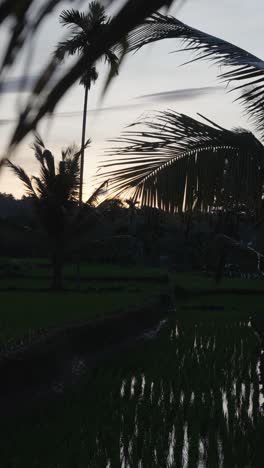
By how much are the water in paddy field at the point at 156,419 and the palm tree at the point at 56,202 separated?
456 inches

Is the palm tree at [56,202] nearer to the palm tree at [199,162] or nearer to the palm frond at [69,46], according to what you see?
the palm tree at [199,162]

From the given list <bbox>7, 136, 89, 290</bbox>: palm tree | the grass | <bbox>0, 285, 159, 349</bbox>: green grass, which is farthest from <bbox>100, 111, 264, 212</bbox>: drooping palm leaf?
<bbox>7, 136, 89, 290</bbox>: palm tree

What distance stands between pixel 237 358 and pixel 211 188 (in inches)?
191

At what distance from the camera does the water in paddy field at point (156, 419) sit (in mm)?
4168

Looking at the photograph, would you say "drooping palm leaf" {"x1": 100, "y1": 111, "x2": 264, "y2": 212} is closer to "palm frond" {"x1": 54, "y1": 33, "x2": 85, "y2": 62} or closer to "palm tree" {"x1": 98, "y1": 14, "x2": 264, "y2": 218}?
"palm tree" {"x1": 98, "y1": 14, "x2": 264, "y2": 218}

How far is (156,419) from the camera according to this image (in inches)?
206

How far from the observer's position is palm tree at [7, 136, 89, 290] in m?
20.0

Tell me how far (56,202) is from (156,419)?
1544 centimetres

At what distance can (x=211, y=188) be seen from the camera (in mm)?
4383

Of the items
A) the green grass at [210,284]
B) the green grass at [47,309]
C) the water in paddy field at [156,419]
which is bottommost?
Answer: the water in paddy field at [156,419]

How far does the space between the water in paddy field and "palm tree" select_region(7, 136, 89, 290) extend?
1159cm

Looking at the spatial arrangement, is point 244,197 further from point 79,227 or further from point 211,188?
point 79,227

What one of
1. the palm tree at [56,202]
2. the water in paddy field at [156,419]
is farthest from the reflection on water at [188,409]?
the palm tree at [56,202]

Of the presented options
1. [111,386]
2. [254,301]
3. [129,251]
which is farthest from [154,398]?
[129,251]
